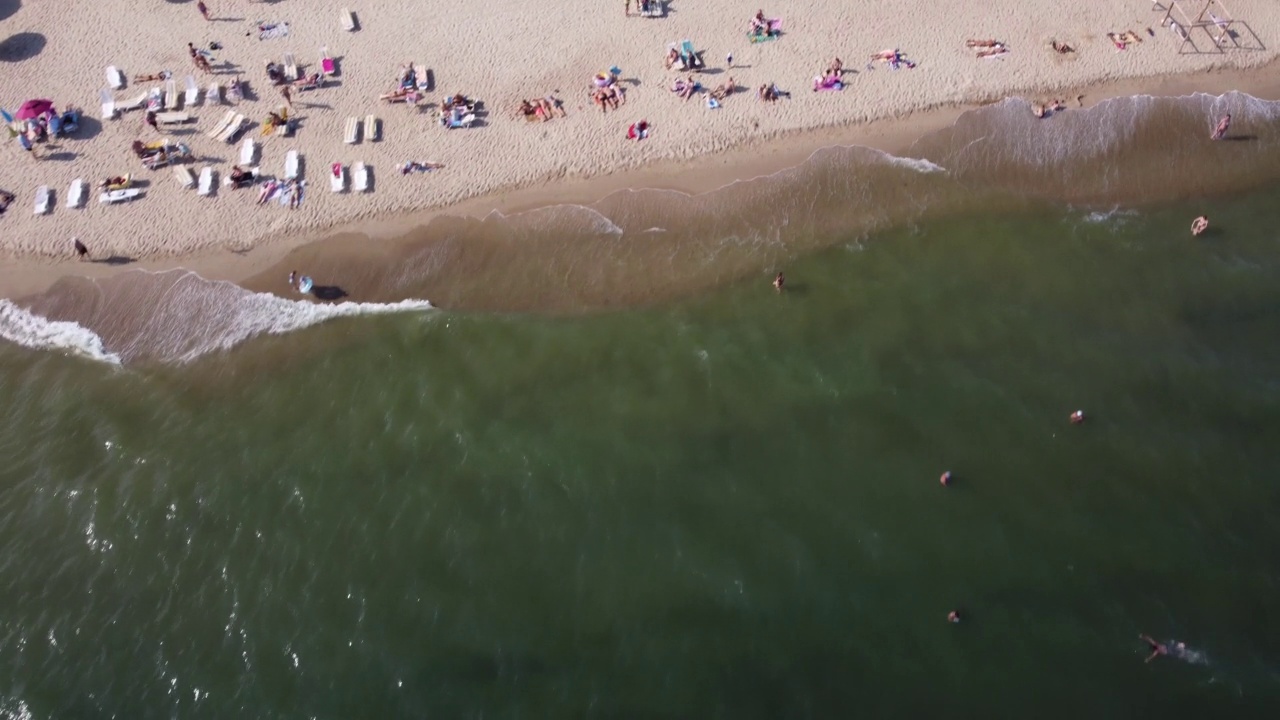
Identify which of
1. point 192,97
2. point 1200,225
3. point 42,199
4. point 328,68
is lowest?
point 1200,225

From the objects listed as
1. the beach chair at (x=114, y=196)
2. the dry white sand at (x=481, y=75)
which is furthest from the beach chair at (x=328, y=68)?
the beach chair at (x=114, y=196)

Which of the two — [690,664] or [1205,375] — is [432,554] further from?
[1205,375]

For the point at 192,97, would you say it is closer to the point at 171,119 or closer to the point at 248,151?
the point at 171,119

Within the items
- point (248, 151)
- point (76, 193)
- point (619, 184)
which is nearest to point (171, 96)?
point (248, 151)

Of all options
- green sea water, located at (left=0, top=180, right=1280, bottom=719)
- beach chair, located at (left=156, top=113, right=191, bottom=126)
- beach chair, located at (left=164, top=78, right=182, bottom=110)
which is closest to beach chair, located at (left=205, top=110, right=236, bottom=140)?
beach chair, located at (left=156, top=113, right=191, bottom=126)

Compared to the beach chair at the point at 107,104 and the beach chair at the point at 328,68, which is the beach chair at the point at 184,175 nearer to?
the beach chair at the point at 107,104
